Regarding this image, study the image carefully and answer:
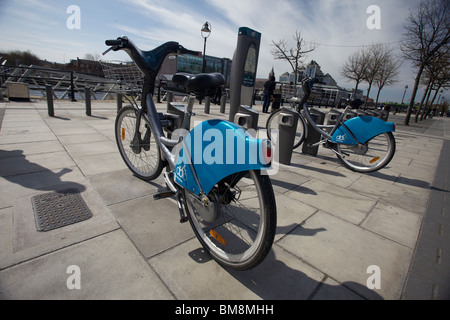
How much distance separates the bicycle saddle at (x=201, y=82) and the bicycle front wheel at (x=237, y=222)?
0.77m

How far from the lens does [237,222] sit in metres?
2.28

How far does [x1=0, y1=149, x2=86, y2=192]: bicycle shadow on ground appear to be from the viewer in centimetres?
267

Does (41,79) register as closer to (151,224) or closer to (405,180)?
(151,224)

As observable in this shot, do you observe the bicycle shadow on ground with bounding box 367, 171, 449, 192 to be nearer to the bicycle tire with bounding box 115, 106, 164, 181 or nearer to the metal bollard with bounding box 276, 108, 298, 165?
the metal bollard with bounding box 276, 108, 298, 165

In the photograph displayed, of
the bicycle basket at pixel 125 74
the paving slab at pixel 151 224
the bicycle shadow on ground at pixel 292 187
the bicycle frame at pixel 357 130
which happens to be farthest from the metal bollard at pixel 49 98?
the bicycle frame at pixel 357 130

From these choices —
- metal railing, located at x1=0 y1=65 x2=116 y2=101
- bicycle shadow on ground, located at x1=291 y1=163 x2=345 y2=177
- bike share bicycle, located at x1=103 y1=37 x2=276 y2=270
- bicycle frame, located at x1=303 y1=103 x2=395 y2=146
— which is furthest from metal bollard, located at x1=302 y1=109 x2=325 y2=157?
metal railing, located at x1=0 y1=65 x2=116 y2=101

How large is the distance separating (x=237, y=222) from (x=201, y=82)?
136 centimetres

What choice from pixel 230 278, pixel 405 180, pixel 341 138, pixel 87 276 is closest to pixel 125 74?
pixel 87 276

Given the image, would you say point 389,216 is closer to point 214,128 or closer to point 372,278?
point 372,278

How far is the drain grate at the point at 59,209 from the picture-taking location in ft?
6.70

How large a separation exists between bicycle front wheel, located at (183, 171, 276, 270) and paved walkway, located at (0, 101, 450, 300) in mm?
154

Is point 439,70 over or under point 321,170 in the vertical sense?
over
